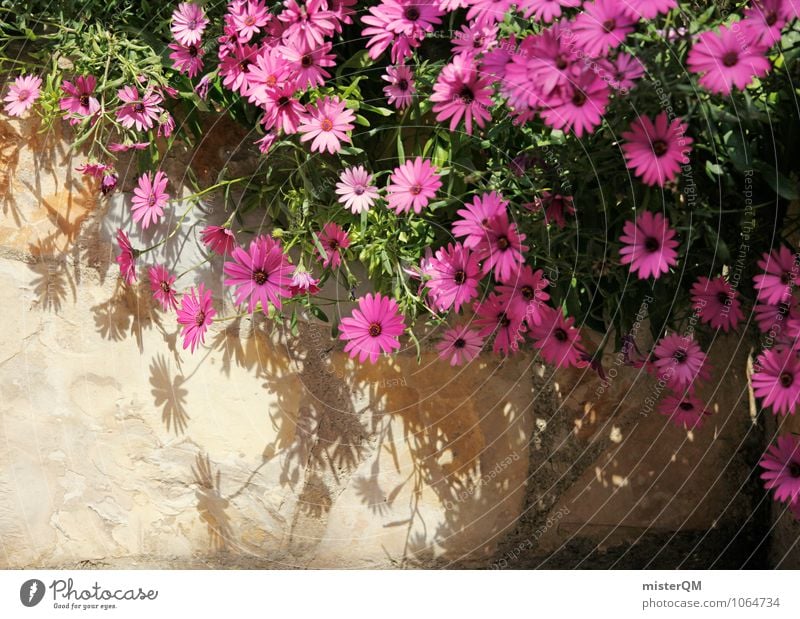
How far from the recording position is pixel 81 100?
4.42 feet

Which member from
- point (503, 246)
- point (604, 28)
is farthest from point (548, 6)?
point (503, 246)

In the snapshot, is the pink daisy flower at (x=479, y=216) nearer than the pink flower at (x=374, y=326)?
Yes

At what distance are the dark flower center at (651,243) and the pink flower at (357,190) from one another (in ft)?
1.27

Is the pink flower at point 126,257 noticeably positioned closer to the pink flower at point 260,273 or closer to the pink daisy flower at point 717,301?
the pink flower at point 260,273

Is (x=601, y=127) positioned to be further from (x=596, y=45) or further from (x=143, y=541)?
(x=143, y=541)

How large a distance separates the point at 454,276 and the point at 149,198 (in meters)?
0.49

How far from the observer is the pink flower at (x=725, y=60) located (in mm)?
959

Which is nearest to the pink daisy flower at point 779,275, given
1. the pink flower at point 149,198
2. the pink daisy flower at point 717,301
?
the pink daisy flower at point 717,301

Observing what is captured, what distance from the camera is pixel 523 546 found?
1.45 metres

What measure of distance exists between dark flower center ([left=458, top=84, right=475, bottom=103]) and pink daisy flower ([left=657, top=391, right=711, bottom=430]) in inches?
21.2

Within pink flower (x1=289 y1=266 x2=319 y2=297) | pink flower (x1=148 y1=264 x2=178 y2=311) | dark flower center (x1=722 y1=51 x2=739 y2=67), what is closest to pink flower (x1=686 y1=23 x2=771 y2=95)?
dark flower center (x1=722 y1=51 x2=739 y2=67)

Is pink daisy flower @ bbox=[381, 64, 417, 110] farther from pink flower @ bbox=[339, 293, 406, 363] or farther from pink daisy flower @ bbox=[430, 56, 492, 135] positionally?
pink flower @ bbox=[339, 293, 406, 363]

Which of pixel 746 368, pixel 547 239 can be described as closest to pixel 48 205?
pixel 547 239

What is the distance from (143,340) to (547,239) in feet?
2.23
